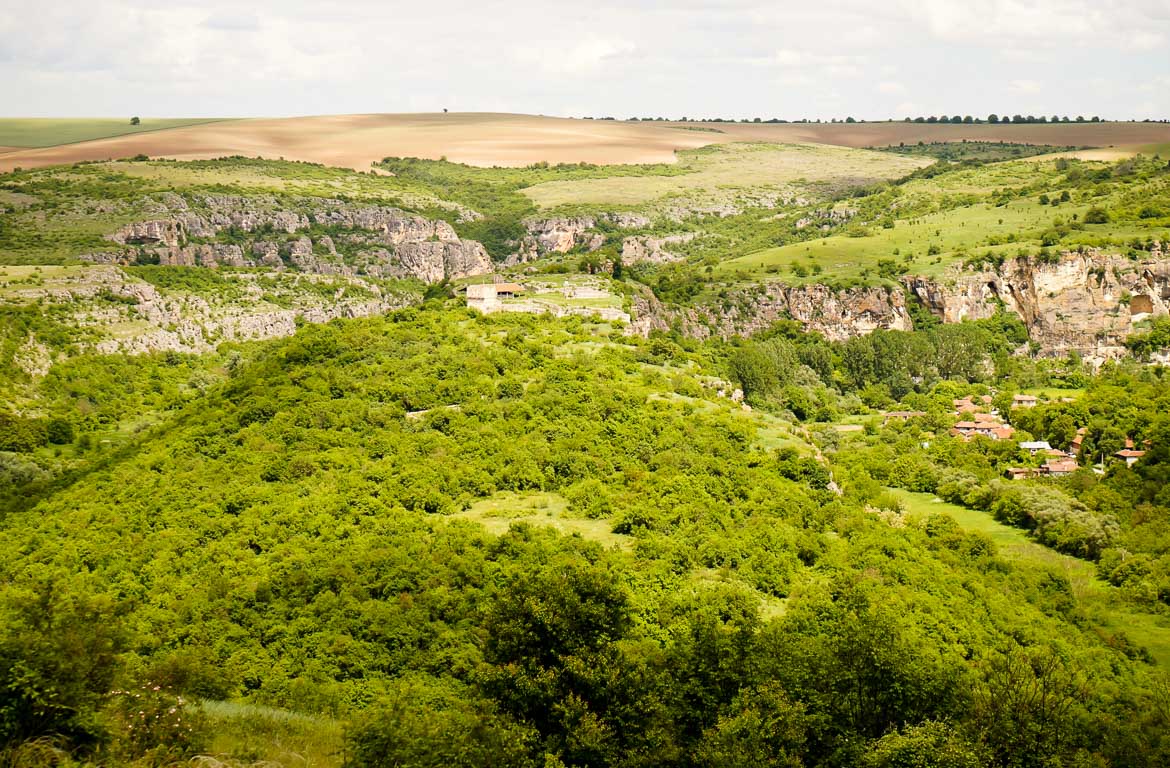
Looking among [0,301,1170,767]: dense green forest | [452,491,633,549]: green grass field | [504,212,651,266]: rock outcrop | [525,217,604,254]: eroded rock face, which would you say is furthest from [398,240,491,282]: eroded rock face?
[452,491,633,549]: green grass field

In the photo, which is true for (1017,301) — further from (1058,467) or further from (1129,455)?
(1058,467)

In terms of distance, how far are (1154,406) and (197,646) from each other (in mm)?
74158

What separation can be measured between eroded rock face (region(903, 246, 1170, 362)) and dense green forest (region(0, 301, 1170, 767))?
50776mm

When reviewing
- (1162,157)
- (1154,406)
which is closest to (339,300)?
(1154,406)

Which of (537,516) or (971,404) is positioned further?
(971,404)

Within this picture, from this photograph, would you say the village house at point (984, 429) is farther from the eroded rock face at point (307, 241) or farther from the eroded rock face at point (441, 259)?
the eroded rock face at point (441, 259)

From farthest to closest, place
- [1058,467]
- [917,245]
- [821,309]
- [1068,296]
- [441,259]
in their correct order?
[441,259]
[917,245]
[821,309]
[1068,296]
[1058,467]

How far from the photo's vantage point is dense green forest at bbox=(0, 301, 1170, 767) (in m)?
25.7

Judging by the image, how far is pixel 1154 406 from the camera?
3329 inches

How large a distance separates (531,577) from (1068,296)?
362 feet

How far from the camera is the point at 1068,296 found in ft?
420

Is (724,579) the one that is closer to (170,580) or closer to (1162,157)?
(170,580)

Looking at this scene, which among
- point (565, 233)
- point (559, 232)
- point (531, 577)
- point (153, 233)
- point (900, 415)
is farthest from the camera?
point (565, 233)

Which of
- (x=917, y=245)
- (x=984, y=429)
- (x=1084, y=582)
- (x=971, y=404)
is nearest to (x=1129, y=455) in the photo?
(x=984, y=429)
